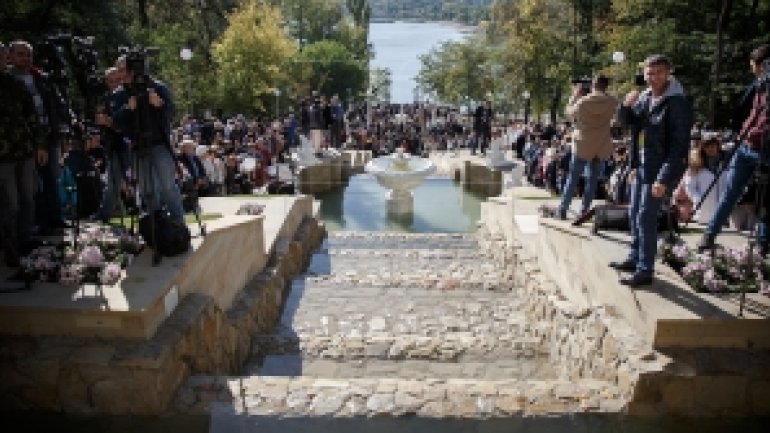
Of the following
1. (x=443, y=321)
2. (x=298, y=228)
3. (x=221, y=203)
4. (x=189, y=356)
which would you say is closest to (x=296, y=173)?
(x=298, y=228)

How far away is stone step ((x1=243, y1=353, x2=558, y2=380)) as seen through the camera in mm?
5316

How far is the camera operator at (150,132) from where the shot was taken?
494 cm

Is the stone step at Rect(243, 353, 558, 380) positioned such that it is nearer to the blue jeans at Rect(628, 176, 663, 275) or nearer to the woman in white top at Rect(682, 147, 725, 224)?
the blue jeans at Rect(628, 176, 663, 275)

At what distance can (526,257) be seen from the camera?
7.87 metres

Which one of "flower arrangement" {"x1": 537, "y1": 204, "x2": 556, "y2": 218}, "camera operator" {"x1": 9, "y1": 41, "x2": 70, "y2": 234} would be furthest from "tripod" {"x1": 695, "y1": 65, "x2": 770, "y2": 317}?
"camera operator" {"x1": 9, "y1": 41, "x2": 70, "y2": 234}

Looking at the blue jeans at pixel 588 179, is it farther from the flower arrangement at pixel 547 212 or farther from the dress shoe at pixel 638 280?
the dress shoe at pixel 638 280

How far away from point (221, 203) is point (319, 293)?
2.31 m

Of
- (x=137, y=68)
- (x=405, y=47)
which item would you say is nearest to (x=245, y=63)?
(x=137, y=68)

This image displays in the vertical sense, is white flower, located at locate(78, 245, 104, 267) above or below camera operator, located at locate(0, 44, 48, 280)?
below

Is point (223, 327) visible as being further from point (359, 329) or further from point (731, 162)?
point (731, 162)

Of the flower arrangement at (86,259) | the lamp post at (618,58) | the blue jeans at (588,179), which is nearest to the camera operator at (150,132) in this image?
the flower arrangement at (86,259)

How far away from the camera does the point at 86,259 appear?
467 centimetres

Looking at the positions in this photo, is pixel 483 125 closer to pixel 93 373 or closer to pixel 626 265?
pixel 626 265

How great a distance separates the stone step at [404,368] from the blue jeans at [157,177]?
1.54 meters
